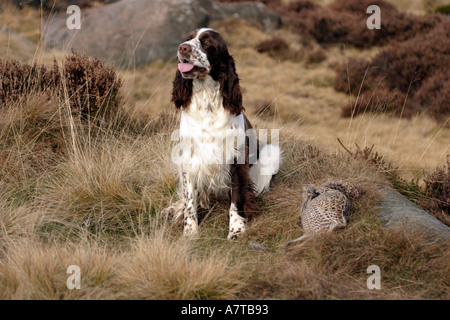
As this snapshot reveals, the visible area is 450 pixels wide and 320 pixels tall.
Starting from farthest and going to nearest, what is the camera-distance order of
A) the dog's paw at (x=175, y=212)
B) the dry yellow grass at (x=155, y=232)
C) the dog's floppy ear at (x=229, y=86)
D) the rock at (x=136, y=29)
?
the rock at (x=136, y=29), the dog's paw at (x=175, y=212), the dog's floppy ear at (x=229, y=86), the dry yellow grass at (x=155, y=232)

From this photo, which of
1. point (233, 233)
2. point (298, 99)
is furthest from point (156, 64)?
point (233, 233)

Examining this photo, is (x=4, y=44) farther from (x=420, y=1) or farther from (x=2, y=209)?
(x=420, y=1)

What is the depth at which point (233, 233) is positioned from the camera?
3.69 m

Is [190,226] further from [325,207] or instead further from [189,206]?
[325,207]

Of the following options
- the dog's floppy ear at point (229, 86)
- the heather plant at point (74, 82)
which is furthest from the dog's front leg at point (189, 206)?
the heather plant at point (74, 82)

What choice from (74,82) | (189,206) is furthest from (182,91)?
(74,82)

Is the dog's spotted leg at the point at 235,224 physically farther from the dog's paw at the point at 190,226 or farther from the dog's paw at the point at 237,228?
the dog's paw at the point at 190,226

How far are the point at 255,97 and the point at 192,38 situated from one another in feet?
17.4

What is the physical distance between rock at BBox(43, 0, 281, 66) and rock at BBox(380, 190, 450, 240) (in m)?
6.45

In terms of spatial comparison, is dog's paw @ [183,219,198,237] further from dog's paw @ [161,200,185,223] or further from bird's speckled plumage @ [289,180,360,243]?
bird's speckled plumage @ [289,180,360,243]

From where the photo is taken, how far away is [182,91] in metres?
3.53

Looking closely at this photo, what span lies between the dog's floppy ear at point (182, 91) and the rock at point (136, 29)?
5906 mm

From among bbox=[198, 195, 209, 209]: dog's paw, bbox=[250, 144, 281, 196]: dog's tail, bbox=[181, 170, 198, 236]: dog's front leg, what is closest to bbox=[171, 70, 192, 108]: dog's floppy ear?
bbox=[181, 170, 198, 236]: dog's front leg

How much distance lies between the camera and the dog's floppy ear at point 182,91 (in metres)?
3.51
